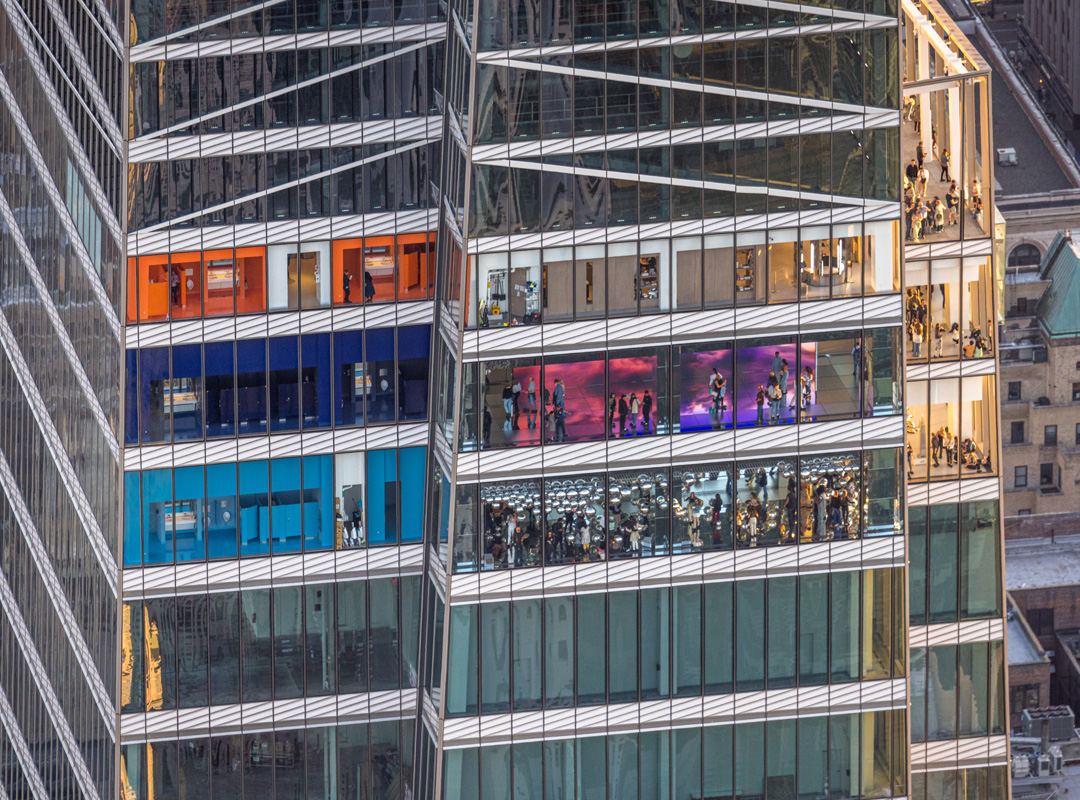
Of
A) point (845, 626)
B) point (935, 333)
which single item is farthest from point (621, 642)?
point (935, 333)

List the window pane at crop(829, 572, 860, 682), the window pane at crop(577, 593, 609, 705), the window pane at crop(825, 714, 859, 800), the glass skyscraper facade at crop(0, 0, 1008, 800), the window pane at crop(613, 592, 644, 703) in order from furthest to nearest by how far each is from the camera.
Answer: the window pane at crop(825, 714, 859, 800) → the window pane at crop(829, 572, 860, 682) → the window pane at crop(613, 592, 644, 703) → the window pane at crop(577, 593, 609, 705) → the glass skyscraper facade at crop(0, 0, 1008, 800)

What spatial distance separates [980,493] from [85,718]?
5095 centimetres

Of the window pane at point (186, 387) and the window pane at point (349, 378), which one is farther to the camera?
the window pane at point (349, 378)

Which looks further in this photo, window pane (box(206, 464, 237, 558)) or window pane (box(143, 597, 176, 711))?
window pane (box(143, 597, 176, 711))

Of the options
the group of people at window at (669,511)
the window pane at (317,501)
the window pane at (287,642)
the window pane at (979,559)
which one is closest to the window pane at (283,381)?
the window pane at (317,501)

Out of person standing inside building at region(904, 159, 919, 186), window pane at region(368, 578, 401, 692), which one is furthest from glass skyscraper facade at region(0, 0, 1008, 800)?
person standing inside building at region(904, 159, 919, 186)

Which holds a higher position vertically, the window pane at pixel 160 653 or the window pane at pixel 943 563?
the window pane at pixel 943 563

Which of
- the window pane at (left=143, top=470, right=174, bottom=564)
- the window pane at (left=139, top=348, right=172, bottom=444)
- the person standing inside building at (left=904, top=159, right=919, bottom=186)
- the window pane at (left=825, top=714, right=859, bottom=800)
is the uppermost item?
the person standing inside building at (left=904, top=159, right=919, bottom=186)

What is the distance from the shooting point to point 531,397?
426 ft

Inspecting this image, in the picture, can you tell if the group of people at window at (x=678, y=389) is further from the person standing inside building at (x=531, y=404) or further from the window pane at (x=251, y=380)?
the window pane at (x=251, y=380)

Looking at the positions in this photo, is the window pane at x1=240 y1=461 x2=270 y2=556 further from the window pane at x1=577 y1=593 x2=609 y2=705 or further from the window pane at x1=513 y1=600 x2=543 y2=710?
the window pane at x1=577 y1=593 x2=609 y2=705

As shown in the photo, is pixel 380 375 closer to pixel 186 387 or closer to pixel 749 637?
pixel 186 387

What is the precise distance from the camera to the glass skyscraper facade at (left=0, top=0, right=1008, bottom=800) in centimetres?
12862

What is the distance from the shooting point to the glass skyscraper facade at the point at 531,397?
129 metres
